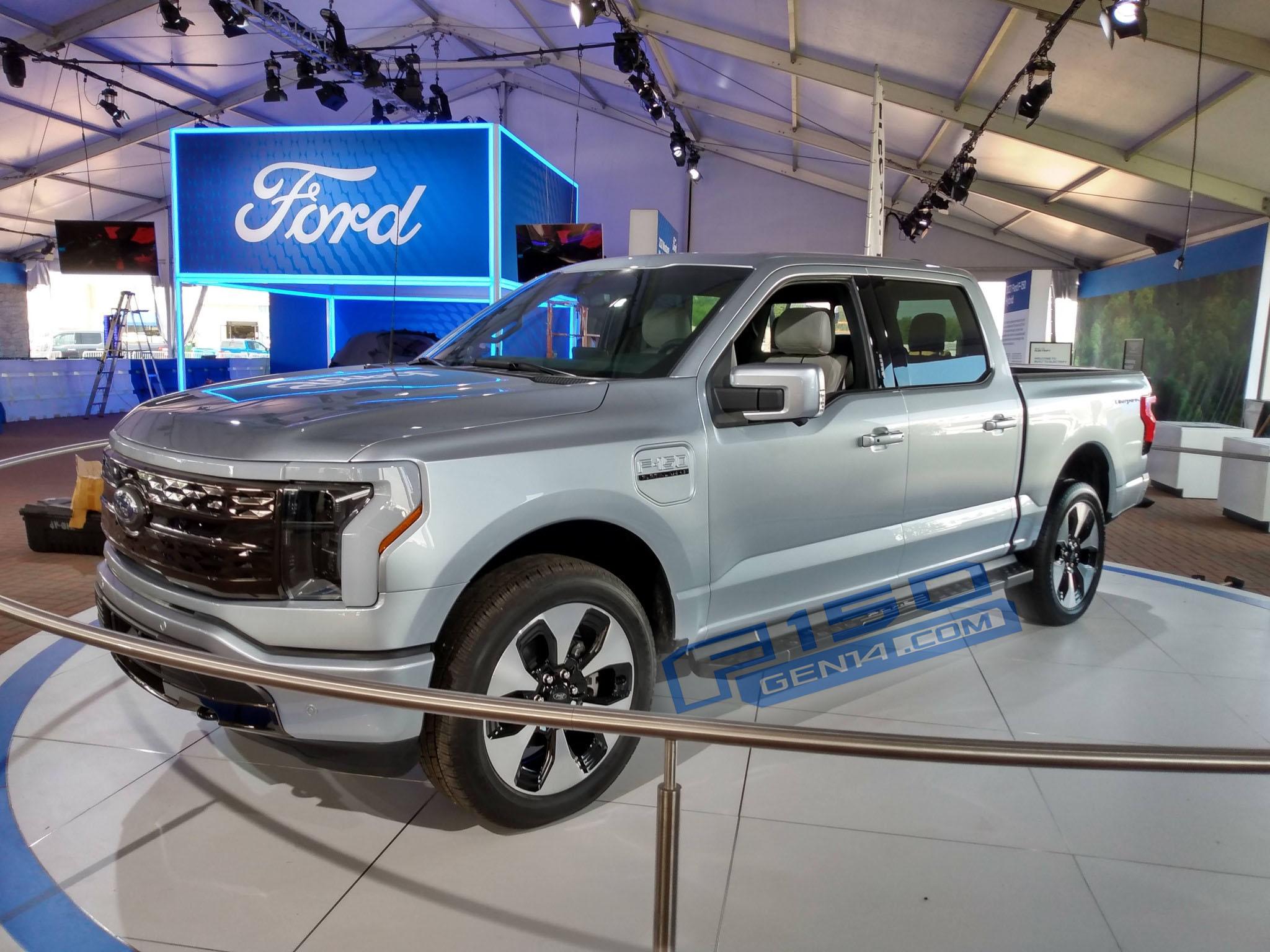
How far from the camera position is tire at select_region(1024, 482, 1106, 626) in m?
4.48

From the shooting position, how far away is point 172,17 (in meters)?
13.0

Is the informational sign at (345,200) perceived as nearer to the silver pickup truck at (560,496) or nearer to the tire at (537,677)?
the silver pickup truck at (560,496)

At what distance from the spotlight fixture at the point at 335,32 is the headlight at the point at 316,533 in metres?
14.8

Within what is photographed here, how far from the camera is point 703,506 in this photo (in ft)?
9.41

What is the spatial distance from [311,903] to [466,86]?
24.8m

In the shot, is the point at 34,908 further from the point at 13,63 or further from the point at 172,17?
the point at 13,63

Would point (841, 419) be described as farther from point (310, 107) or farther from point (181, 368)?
point (310, 107)

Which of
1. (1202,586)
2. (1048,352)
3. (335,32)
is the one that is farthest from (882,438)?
(335,32)

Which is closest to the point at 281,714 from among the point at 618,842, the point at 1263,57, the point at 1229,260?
the point at 618,842

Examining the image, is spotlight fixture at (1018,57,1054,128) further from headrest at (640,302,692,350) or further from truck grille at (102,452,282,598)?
truck grille at (102,452,282,598)

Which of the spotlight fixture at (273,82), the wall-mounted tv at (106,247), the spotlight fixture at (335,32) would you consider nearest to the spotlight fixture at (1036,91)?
the spotlight fixture at (335,32)

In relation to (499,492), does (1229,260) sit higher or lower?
higher

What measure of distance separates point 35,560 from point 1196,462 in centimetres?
1091

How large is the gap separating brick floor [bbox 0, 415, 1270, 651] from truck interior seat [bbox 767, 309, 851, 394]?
386 cm
